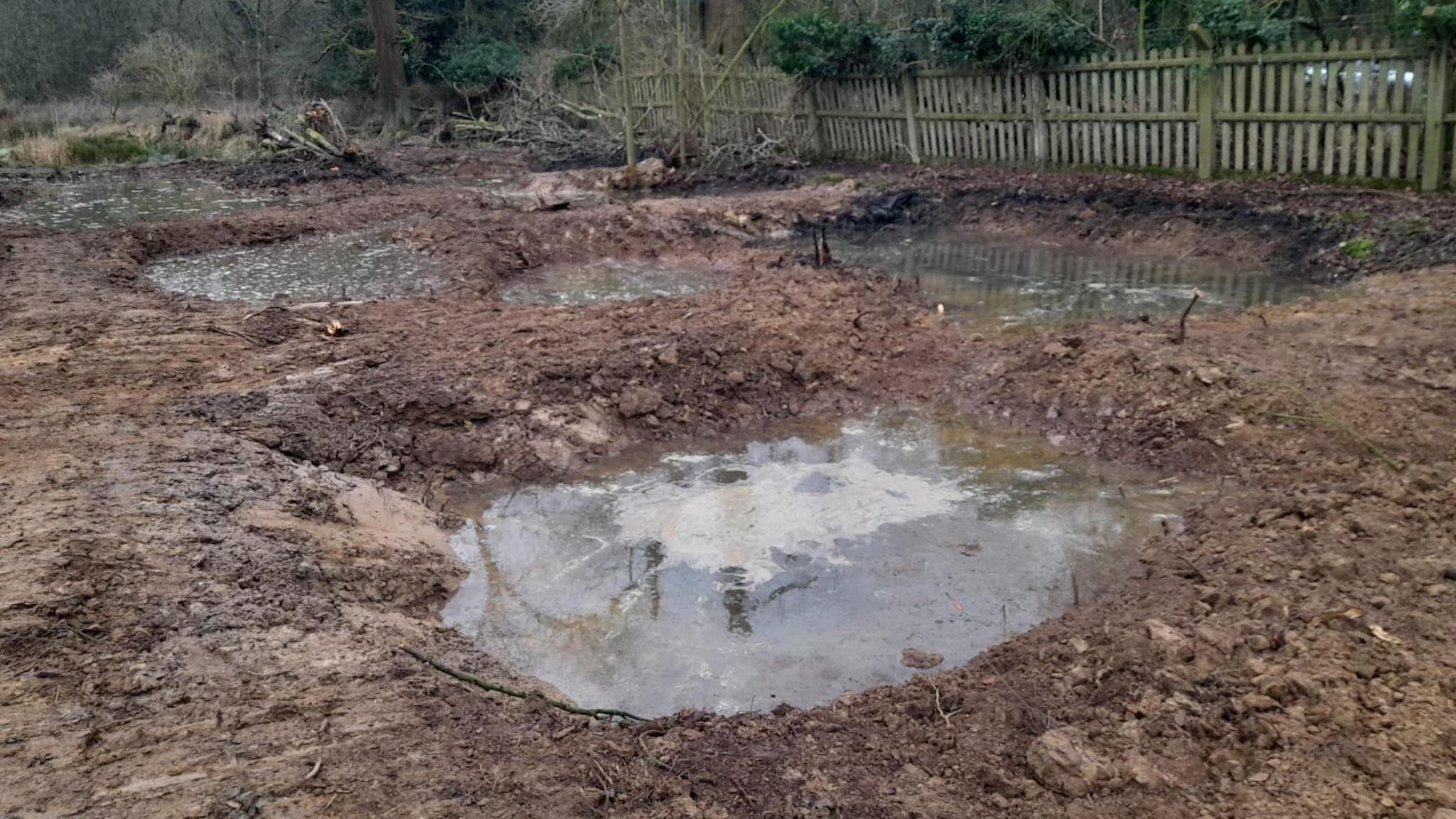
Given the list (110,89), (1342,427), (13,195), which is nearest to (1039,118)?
(1342,427)

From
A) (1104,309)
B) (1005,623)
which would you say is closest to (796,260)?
(1104,309)

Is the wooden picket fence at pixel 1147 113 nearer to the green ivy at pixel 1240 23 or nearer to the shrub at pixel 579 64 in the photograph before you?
the green ivy at pixel 1240 23

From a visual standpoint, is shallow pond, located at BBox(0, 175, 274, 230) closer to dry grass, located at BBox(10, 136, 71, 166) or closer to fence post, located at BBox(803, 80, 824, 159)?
dry grass, located at BBox(10, 136, 71, 166)

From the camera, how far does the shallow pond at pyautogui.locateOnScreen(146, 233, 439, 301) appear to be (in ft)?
33.8

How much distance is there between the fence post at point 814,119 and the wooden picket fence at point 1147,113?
0.06ft

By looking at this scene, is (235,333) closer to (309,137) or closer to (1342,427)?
(1342,427)

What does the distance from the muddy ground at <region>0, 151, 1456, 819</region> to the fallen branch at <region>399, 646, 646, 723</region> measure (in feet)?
0.16

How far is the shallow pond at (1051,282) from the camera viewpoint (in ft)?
30.2

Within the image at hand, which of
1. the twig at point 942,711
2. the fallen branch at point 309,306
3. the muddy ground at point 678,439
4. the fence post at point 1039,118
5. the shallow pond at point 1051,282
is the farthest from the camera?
the fence post at point 1039,118

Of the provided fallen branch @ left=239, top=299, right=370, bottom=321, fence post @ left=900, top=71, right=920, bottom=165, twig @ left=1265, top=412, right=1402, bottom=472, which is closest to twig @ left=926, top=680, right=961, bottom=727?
twig @ left=1265, top=412, right=1402, bottom=472

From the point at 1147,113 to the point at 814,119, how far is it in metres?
7.00

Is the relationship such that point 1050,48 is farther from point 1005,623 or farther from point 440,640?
point 440,640

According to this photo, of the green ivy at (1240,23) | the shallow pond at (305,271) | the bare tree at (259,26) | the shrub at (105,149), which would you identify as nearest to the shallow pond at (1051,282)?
the green ivy at (1240,23)

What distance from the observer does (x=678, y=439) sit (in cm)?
702
